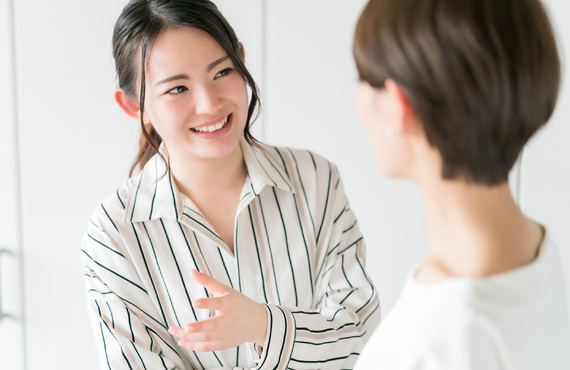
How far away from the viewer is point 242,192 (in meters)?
1.28

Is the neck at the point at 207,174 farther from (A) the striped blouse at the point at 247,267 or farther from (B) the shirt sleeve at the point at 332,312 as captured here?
(B) the shirt sleeve at the point at 332,312

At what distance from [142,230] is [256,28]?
790 millimetres

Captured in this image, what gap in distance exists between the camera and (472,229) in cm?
63

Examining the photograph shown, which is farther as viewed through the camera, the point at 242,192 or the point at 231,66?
the point at 242,192

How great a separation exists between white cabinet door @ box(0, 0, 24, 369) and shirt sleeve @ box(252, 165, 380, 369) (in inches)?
38.4

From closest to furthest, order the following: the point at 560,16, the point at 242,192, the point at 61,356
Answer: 1. the point at 242,192
2. the point at 560,16
3. the point at 61,356

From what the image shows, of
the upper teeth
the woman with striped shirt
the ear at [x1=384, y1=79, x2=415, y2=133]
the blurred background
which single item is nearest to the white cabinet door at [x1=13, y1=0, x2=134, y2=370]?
the blurred background

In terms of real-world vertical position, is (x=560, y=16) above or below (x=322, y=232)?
above

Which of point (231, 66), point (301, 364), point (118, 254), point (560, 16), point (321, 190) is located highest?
point (560, 16)

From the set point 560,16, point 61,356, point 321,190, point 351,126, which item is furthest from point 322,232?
point 61,356

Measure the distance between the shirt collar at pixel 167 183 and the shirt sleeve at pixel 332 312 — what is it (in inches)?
4.8

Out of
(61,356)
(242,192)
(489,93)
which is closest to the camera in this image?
(489,93)

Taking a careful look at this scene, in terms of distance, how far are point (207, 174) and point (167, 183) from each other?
82mm

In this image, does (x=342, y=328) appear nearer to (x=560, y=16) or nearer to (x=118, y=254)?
(x=118, y=254)
